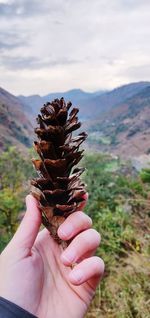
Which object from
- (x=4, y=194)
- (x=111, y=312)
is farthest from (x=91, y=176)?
(x=111, y=312)

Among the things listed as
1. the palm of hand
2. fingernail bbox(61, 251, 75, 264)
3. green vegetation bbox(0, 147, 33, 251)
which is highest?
fingernail bbox(61, 251, 75, 264)

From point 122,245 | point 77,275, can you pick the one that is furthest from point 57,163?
point 122,245

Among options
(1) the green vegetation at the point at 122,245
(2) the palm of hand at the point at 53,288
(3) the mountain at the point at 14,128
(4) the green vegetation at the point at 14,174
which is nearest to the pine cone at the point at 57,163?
(1) the green vegetation at the point at 122,245

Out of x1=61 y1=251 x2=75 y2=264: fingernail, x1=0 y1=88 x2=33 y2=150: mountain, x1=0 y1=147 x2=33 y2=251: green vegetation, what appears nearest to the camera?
x1=61 y1=251 x2=75 y2=264: fingernail

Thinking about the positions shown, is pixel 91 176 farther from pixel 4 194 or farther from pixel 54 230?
pixel 54 230

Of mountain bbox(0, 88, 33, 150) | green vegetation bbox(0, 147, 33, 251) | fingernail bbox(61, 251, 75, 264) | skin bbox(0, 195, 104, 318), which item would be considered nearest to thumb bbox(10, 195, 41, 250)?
skin bbox(0, 195, 104, 318)

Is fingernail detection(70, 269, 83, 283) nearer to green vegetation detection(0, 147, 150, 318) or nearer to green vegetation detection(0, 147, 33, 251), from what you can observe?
green vegetation detection(0, 147, 150, 318)
